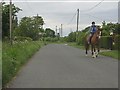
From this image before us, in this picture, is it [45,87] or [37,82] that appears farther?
[37,82]

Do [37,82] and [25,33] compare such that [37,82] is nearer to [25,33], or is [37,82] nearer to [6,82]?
[6,82]

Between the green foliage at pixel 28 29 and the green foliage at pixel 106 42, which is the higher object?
the green foliage at pixel 28 29

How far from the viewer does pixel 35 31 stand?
297ft

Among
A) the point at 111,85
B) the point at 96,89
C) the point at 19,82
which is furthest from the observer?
the point at 19,82

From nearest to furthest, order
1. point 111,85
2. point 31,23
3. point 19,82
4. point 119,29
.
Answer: point 111,85
point 19,82
point 119,29
point 31,23

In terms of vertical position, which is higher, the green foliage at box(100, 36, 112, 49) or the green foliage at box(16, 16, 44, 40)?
the green foliage at box(16, 16, 44, 40)

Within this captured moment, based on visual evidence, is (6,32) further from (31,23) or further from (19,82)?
(31,23)

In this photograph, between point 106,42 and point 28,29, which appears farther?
point 28,29

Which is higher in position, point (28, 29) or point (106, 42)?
point (28, 29)

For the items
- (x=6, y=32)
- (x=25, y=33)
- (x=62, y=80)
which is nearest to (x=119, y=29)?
(x=6, y=32)

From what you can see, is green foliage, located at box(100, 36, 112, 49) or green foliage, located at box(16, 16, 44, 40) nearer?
green foliage, located at box(100, 36, 112, 49)

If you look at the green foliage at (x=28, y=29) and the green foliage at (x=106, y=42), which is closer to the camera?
the green foliage at (x=106, y=42)

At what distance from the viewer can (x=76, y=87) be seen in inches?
418

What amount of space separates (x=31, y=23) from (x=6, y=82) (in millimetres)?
82806
